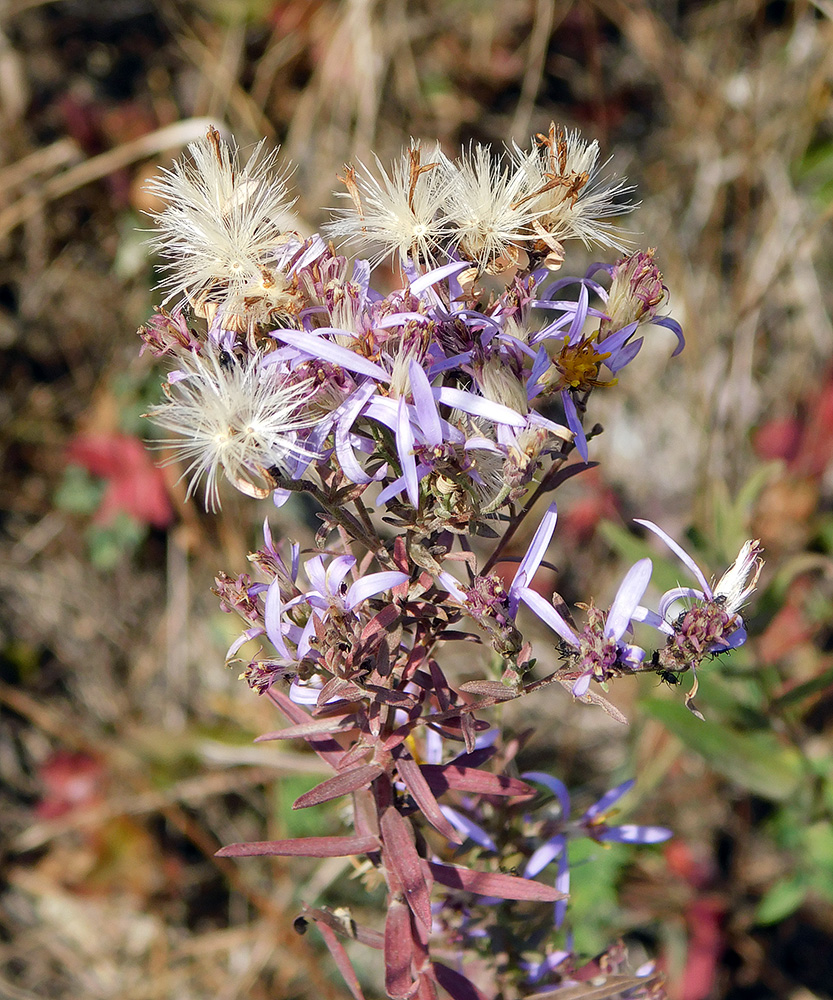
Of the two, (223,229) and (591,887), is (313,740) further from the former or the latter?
(591,887)

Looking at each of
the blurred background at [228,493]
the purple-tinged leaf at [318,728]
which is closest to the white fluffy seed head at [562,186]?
the purple-tinged leaf at [318,728]

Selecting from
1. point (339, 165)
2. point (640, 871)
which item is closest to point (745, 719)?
point (640, 871)

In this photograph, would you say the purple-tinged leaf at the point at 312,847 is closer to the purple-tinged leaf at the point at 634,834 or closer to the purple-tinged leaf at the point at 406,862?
the purple-tinged leaf at the point at 406,862

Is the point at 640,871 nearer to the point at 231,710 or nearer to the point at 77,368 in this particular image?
the point at 231,710

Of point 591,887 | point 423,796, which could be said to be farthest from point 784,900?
point 423,796

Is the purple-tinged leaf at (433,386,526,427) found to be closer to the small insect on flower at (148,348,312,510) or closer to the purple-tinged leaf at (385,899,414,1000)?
the small insect on flower at (148,348,312,510)

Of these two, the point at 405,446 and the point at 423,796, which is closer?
the point at 405,446
